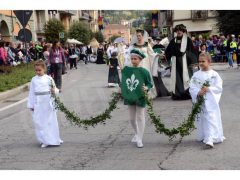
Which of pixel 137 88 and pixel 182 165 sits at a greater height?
pixel 137 88

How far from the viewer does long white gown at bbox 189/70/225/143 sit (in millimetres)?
7031

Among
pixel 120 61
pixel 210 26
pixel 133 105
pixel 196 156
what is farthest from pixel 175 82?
pixel 210 26

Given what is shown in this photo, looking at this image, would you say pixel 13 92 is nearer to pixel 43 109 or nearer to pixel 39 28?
pixel 43 109

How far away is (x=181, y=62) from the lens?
12.3 metres

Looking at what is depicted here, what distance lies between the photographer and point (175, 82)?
12.4 m

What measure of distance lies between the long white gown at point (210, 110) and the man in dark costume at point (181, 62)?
4.92m

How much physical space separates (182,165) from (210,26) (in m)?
52.3

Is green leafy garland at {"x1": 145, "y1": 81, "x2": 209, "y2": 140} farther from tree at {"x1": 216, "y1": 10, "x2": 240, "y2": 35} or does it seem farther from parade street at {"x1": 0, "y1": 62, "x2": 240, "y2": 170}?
tree at {"x1": 216, "y1": 10, "x2": 240, "y2": 35}

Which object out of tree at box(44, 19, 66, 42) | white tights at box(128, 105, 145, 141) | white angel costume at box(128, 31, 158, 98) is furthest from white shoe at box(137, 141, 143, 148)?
tree at box(44, 19, 66, 42)

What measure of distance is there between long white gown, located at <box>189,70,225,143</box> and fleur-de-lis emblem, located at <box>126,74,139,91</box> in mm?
927

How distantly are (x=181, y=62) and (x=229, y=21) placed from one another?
2562 centimetres

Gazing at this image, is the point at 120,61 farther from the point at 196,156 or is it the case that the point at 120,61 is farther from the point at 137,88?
the point at 196,156

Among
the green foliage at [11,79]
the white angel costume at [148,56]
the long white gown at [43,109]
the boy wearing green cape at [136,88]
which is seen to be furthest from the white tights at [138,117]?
the green foliage at [11,79]

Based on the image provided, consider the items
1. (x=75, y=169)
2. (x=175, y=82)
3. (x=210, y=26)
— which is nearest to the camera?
(x=75, y=169)
